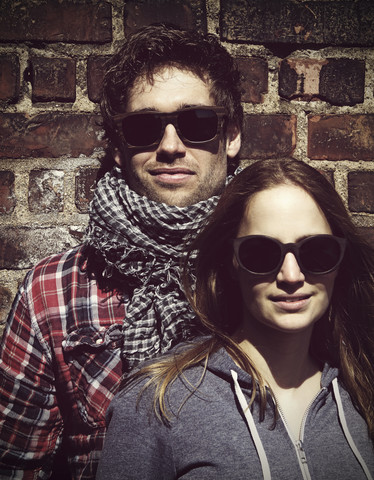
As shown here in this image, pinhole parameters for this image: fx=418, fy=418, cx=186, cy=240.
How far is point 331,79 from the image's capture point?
114 centimetres

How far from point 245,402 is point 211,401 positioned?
0.07 metres

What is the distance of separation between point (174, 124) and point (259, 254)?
1.46ft

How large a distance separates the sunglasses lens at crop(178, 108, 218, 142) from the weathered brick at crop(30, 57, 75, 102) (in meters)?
0.34

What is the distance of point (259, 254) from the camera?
31.2 inches

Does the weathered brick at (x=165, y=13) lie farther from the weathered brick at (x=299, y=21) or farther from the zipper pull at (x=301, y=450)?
the zipper pull at (x=301, y=450)

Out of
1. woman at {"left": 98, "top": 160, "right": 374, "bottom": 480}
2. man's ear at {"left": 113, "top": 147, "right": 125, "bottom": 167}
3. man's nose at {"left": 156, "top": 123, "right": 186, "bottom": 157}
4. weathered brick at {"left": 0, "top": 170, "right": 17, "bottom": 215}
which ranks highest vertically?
man's nose at {"left": 156, "top": 123, "right": 186, "bottom": 157}

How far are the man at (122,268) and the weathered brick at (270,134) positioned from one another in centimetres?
9

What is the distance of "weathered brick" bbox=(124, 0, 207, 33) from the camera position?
1115 mm

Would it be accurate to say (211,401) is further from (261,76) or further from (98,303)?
(261,76)

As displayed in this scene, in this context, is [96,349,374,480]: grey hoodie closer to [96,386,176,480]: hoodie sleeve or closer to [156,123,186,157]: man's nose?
[96,386,176,480]: hoodie sleeve

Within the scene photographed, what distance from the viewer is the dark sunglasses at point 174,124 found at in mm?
1052

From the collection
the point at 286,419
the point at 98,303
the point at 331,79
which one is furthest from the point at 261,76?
the point at 286,419

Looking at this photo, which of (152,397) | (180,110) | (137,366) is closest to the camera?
(152,397)

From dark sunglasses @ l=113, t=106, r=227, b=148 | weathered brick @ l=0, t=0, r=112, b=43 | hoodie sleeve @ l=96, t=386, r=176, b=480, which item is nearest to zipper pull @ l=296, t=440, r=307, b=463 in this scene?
hoodie sleeve @ l=96, t=386, r=176, b=480
